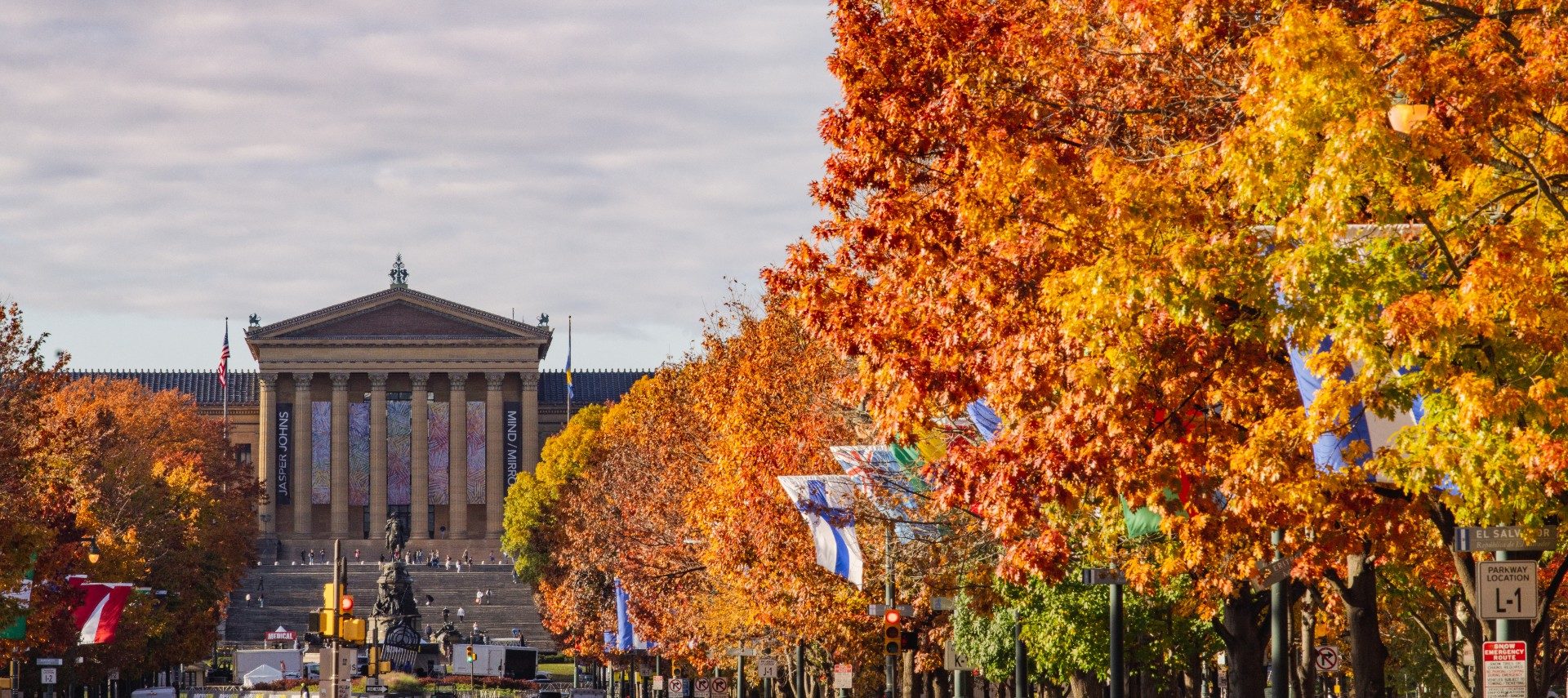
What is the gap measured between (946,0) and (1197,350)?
4327 millimetres

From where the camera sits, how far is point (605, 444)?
4144 inches

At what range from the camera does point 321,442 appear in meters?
167

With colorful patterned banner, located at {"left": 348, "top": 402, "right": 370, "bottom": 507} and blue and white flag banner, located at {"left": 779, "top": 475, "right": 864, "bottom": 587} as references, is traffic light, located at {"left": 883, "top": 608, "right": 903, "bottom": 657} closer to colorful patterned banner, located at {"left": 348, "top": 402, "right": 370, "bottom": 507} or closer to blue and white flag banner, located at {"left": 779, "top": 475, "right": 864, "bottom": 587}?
blue and white flag banner, located at {"left": 779, "top": 475, "right": 864, "bottom": 587}

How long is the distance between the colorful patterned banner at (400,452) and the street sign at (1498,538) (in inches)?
6004

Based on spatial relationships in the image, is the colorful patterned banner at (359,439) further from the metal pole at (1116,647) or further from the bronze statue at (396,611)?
the metal pole at (1116,647)

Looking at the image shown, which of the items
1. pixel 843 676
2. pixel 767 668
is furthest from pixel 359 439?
pixel 843 676

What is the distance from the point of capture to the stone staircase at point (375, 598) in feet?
408

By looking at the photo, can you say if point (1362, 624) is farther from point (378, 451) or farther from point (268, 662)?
point (378, 451)

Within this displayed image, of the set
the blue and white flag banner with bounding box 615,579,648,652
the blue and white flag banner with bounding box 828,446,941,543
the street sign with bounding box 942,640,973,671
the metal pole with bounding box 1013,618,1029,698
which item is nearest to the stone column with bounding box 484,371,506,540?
the blue and white flag banner with bounding box 615,579,648,652

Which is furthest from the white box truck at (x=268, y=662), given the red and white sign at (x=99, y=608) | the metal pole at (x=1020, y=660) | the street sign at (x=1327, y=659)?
the metal pole at (x=1020, y=660)

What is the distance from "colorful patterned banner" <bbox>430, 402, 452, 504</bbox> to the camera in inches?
6545

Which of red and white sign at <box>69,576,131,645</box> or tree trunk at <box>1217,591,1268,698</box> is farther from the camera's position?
red and white sign at <box>69,576,131,645</box>

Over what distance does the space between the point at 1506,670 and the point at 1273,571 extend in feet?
18.3

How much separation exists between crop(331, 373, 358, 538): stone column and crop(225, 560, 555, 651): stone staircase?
14918 millimetres
